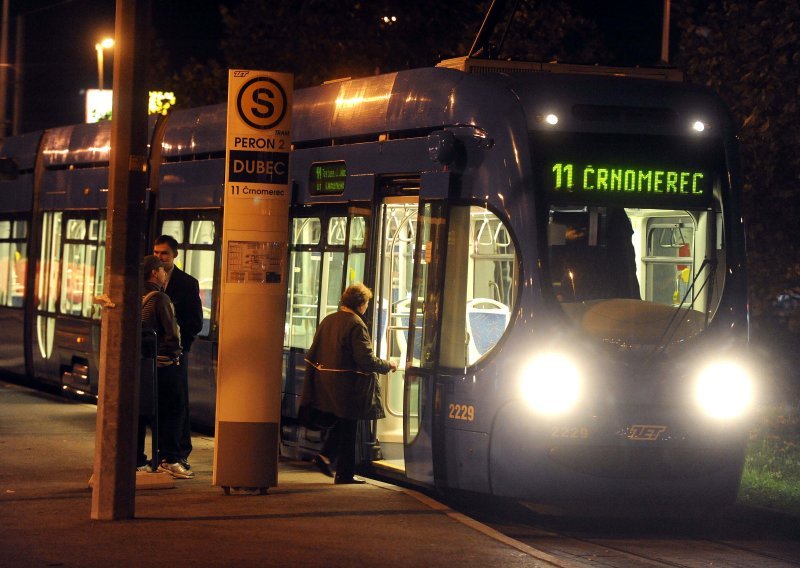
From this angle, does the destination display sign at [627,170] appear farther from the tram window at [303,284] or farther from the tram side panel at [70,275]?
the tram side panel at [70,275]

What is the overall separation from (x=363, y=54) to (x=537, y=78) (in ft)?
75.4

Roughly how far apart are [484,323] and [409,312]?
1087 millimetres

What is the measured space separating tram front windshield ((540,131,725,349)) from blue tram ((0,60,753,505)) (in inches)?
0.5

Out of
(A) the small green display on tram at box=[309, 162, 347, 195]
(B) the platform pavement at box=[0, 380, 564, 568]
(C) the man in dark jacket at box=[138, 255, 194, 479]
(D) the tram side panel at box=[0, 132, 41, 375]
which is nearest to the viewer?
(B) the platform pavement at box=[0, 380, 564, 568]

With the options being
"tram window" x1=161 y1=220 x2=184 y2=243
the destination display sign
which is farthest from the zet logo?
"tram window" x1=161 y1=220 x2=184 y2=243

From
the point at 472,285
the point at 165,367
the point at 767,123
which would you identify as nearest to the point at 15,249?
the point at 767,123

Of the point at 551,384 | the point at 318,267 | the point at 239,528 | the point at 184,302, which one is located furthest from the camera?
the point at 318,267

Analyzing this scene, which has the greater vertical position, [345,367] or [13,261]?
[13,261]

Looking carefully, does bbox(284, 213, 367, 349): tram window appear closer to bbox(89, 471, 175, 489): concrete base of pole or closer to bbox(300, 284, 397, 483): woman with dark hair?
bbox(300, 284, 397, 483): woman with dark hair

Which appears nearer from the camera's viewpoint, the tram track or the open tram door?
the tram track

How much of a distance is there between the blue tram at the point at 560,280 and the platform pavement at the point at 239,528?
0.79 meters

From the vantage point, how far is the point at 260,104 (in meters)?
11.0

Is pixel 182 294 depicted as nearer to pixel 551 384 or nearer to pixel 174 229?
pixel 551 384

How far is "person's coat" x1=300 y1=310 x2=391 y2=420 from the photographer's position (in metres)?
12.2
